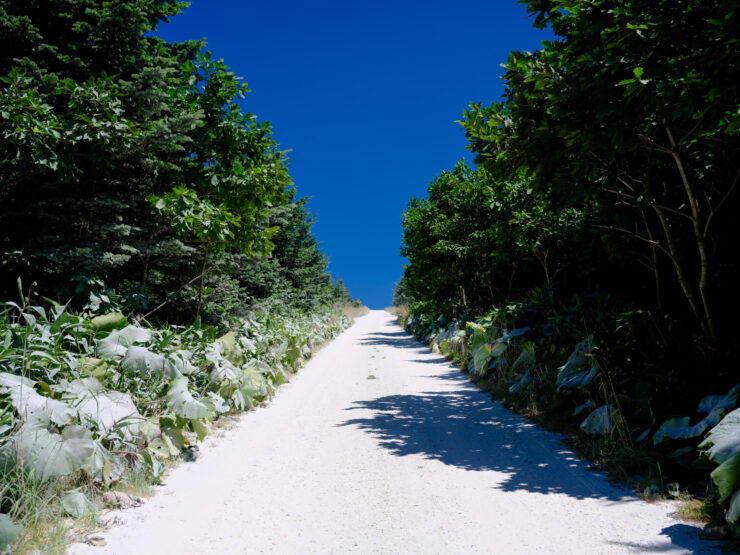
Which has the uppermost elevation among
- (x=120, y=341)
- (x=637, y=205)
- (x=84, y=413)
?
(x=637, y=205)

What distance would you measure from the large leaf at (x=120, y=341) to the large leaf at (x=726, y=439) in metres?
4.76

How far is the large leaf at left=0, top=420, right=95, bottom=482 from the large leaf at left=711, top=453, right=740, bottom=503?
3.89 m

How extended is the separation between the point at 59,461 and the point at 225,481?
135cm

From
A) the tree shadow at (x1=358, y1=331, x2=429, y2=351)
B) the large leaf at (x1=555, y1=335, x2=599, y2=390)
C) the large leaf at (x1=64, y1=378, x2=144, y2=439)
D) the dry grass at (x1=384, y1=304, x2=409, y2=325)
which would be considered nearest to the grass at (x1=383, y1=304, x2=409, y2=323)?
the dry grass at (x1=384, y1=304, x2=409, y2=325)

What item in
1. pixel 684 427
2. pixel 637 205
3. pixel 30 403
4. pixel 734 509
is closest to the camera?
pixel 734 509

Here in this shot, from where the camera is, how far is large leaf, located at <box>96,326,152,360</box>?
3738 millimetres

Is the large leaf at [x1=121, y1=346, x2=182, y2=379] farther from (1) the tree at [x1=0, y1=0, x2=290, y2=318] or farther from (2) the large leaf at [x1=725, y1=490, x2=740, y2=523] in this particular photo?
(2) the large leaf at [x1=725, y1=490, x2=740, y2=523]

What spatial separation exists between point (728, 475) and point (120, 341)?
491cm

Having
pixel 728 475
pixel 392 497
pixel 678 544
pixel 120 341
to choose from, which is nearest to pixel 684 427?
pixel 728 475

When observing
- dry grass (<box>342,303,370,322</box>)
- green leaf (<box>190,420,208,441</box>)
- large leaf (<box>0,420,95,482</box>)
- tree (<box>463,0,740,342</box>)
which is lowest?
green leaf (<box>190,420,208,441</box>)

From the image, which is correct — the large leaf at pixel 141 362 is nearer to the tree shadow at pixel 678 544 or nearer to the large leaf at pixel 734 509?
the tree shadow at pixel 678 544

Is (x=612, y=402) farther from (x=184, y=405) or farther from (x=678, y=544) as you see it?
(x=184, y=405)

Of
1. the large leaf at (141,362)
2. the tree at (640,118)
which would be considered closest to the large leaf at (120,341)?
the large leaf at (141,362)

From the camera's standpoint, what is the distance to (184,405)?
362 centimetres
